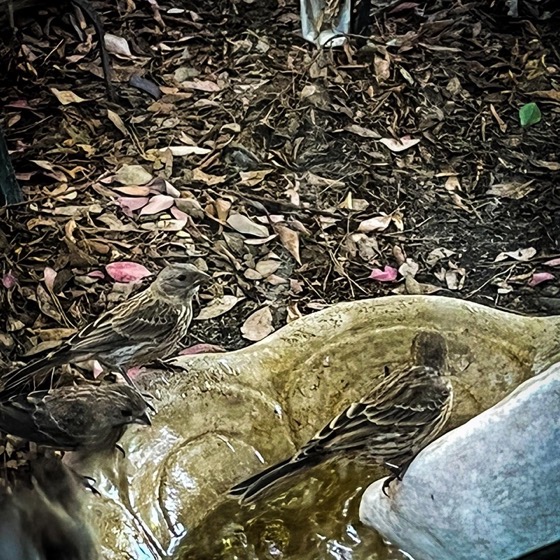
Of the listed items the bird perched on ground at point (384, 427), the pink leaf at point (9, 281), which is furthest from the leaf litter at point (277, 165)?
the bird perched on ground at point (384, 427)

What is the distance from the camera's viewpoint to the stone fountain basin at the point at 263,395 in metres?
1.21

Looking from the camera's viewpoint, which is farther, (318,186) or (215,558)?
(318,186)

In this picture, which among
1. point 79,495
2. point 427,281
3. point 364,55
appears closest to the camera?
point 79,495

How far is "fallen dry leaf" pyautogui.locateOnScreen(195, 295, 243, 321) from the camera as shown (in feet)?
3.98

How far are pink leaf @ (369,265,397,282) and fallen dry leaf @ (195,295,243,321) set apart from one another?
0.55 ft

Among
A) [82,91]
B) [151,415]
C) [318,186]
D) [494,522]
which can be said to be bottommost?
[494,522]

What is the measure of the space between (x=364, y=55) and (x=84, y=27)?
1.17ft

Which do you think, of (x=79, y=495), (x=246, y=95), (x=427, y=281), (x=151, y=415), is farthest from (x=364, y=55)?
(x=79, y=495)

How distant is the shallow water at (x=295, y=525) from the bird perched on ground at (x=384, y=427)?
2 centimetres

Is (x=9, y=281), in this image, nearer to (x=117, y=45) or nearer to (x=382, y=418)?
(x=117, y=45)

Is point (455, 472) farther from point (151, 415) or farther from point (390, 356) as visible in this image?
point (151, 415)

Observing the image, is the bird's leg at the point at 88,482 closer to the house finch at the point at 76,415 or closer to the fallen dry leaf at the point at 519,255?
the house finch at the point at 76,415

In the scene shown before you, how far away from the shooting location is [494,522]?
4.07 feet

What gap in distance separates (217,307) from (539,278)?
1.33 feet
